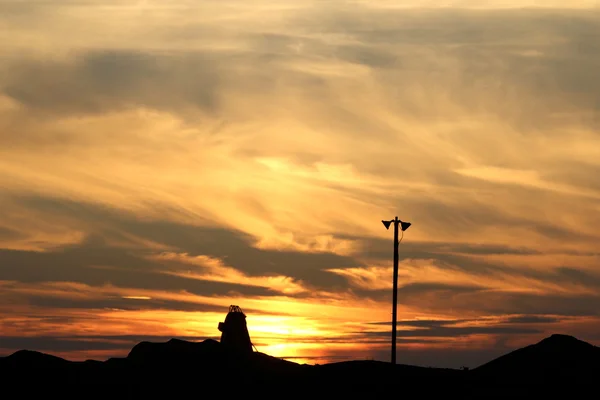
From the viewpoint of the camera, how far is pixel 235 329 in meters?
91.2

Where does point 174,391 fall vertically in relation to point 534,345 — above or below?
below

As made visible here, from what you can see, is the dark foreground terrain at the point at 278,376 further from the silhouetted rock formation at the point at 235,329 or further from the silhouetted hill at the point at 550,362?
the silhouetted rock formation at the point at 235,329

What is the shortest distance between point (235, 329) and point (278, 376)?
25.9m

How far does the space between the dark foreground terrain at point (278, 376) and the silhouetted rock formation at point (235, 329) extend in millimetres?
21904

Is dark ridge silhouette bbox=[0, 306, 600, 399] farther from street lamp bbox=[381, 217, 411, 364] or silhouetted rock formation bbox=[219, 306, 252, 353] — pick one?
silhouetted rock formation bbox=[219, 306, 252, 353]

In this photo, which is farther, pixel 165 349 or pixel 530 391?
pixel 165 349

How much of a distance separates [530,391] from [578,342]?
7174mm

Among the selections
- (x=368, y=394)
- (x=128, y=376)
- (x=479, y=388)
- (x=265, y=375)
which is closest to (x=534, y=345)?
(x=479, y=388)

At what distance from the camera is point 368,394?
204ft

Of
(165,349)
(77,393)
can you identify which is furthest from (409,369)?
(77,393)

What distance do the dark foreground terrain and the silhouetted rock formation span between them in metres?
21.9

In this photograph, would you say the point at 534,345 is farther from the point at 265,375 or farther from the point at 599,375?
the point at 265,375

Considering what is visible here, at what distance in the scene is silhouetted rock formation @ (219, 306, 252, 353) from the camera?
90875 millimetres

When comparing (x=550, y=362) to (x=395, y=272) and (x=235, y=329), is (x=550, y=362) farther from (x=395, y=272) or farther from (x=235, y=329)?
(x=235, y=329)
